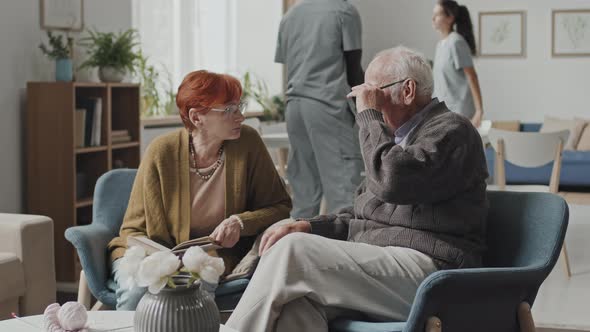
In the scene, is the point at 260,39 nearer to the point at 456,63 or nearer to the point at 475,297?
the point at 456,63

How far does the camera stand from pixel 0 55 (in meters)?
4.34

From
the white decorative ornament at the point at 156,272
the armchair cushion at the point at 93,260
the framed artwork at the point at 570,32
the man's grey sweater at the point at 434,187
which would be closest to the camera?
the white decorative ornament at the point at 156,272

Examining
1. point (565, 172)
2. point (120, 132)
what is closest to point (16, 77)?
point (120, 132)

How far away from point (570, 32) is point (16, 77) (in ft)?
22.5

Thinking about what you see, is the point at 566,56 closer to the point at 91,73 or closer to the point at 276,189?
the point at 91,73

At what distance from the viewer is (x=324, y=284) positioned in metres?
2.26

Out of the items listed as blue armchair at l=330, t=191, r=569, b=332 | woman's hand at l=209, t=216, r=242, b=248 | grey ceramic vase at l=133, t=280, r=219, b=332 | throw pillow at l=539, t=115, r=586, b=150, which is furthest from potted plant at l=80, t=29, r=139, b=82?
throw pillow at l=539, t=115, r=586, b=150

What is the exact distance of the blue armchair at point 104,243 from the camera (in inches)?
106

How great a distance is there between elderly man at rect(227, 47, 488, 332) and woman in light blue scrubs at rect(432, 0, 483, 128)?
9.53ft

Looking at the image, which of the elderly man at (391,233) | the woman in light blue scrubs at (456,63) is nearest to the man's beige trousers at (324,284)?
the elderly man at (391,233)

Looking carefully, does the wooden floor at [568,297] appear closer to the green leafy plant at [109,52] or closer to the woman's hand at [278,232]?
the woman's hand at [278,232]

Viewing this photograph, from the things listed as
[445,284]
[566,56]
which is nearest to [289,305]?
[445,284]

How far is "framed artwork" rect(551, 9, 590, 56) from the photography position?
31.1 ft

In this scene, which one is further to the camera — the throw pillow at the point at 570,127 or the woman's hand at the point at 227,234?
the throw pillow at the point at 570,127
